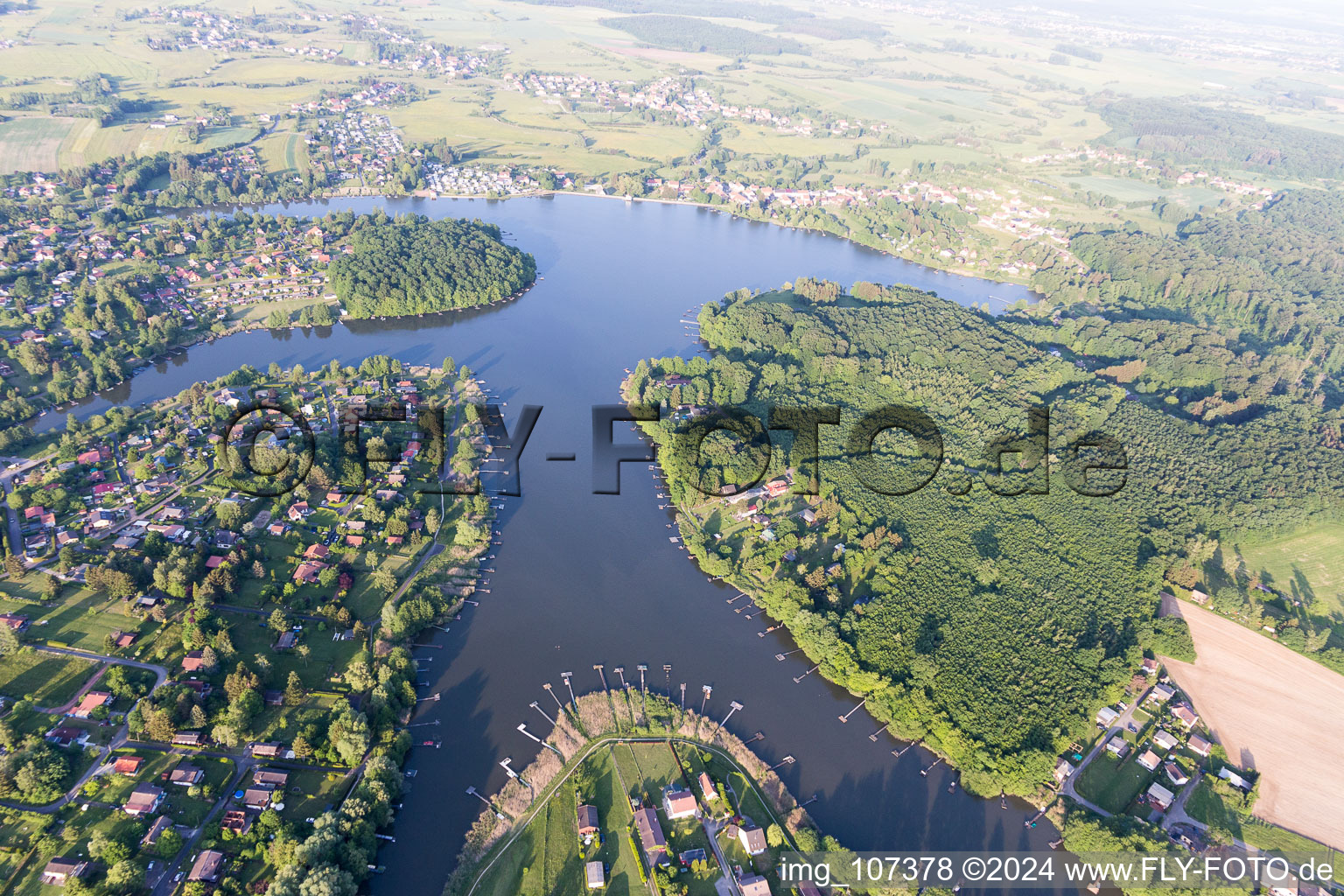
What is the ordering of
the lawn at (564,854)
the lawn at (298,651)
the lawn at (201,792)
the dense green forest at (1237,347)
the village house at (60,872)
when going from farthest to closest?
the dense green forest at (1237,347) → the lawn at (298,651) → the lawn at (201,792) → the lawn at (564,854) → the village house at (60,872)

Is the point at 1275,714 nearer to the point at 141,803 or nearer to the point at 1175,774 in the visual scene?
the point at 1175,774

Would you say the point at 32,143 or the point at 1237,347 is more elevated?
the point at 32,143

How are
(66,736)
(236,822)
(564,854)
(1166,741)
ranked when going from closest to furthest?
(236,822), (564,854), (66,736), (1166,741)

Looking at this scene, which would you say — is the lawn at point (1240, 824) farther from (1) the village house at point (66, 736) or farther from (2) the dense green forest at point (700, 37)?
(2) the dense green forest at point (700, 37)

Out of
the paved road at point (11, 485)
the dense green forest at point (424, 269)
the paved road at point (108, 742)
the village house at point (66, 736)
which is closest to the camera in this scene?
the paved road at point (108, 742)

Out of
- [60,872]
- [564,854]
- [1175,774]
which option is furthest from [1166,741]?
[60,872]

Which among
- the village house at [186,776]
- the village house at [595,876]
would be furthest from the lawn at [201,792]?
the village house at [595,876]

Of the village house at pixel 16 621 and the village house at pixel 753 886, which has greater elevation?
the village house at pixel 16 621
